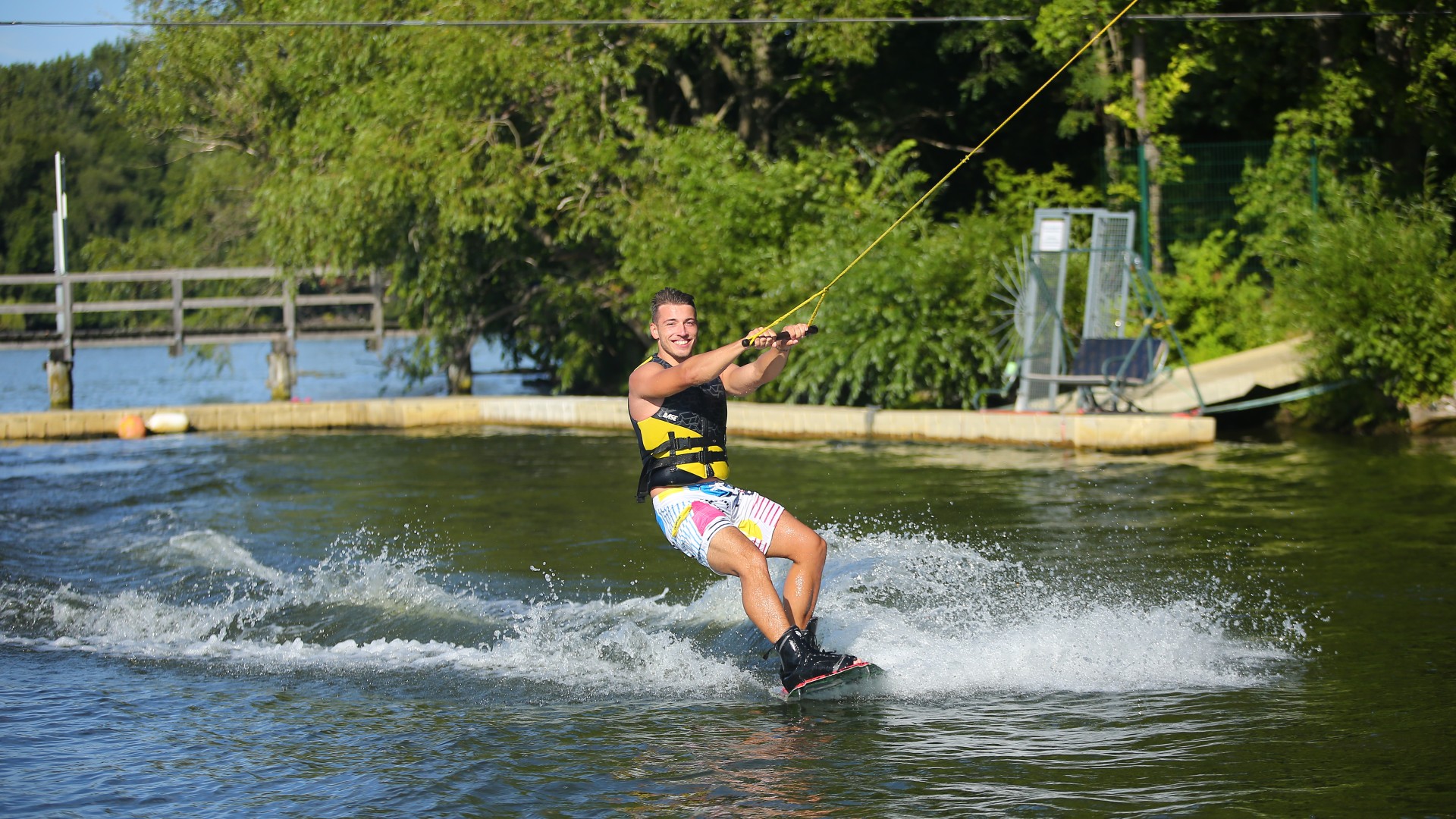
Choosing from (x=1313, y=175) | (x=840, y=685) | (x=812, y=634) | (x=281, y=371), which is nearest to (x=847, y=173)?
(x=1313, y=175)

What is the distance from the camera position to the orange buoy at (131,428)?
62.4ft

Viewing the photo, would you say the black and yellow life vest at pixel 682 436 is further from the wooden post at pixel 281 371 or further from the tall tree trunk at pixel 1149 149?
the wooden post at pixel 281 371

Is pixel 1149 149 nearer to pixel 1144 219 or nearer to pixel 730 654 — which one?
pixel 1144 219

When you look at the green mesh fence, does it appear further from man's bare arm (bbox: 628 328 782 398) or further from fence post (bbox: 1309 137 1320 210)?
man's bare arm (bbox: 628 328 782 398)

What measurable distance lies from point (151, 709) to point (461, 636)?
187 centimetres

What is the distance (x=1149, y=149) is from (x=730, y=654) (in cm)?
1503

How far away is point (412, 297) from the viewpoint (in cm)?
2320

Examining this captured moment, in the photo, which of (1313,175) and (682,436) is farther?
(1313,175)

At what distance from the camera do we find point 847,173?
2111cm

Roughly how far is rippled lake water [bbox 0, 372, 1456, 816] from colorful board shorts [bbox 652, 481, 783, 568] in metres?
0.75

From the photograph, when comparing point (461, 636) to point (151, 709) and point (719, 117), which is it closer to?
point (151, 709)

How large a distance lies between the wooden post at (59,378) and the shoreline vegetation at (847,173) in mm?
4188

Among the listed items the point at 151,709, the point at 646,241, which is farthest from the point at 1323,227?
the point at 151,709

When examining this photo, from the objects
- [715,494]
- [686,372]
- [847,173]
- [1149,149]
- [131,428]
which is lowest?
[131,428]
